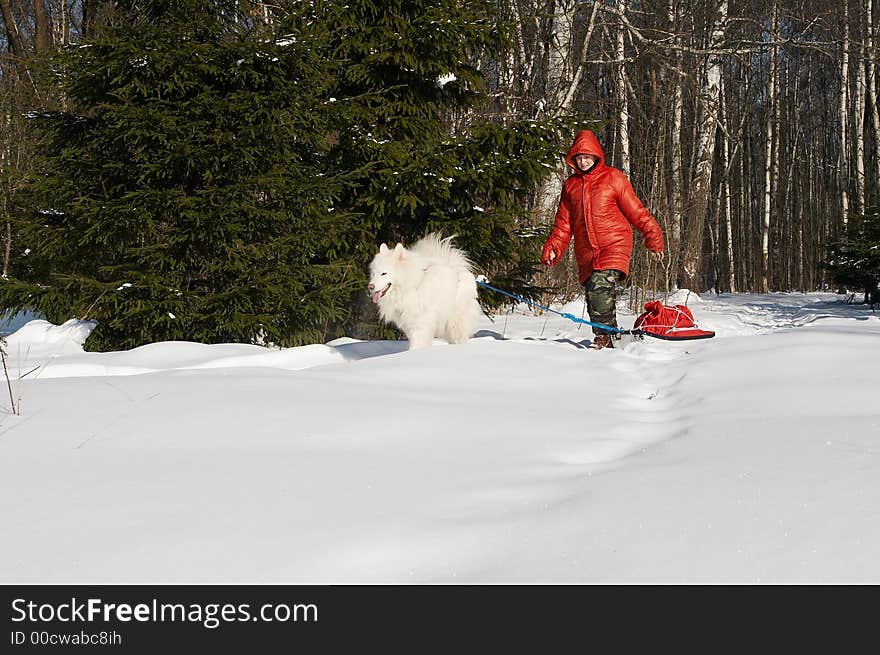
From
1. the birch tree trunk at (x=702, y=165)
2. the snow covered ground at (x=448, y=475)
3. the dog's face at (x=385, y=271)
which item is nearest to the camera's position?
the snow covered ground at (x=448, y=475)

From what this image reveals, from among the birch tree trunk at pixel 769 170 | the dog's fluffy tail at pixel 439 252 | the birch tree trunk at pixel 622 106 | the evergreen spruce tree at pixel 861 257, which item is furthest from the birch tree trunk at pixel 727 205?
the dog's fluffy tail at pixel 439 252

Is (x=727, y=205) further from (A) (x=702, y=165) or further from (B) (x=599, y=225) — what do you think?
(B) (x=599, y=225)

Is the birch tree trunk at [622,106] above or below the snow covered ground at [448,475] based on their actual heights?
above

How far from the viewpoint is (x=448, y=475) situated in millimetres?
2396

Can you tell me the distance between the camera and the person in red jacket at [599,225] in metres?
6.19

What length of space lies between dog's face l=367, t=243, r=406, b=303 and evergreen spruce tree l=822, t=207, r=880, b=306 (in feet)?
29.8

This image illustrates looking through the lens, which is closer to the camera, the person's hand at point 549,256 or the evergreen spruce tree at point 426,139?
the person's hand at point 549,256

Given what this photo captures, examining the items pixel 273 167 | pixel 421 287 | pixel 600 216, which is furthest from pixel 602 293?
pixel 273 167

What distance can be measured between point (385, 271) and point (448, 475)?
10.6 ft

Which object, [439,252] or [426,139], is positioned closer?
[439,252]

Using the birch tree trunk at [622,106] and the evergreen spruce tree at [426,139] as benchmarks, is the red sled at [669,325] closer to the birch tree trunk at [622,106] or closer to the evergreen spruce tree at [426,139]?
the evergreen spruce tree at [426,139]

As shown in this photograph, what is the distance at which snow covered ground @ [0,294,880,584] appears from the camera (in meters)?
1.67

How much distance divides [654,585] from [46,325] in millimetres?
6572

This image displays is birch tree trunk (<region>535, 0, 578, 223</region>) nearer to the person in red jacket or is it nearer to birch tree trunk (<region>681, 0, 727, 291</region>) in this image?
the person in red jacket
